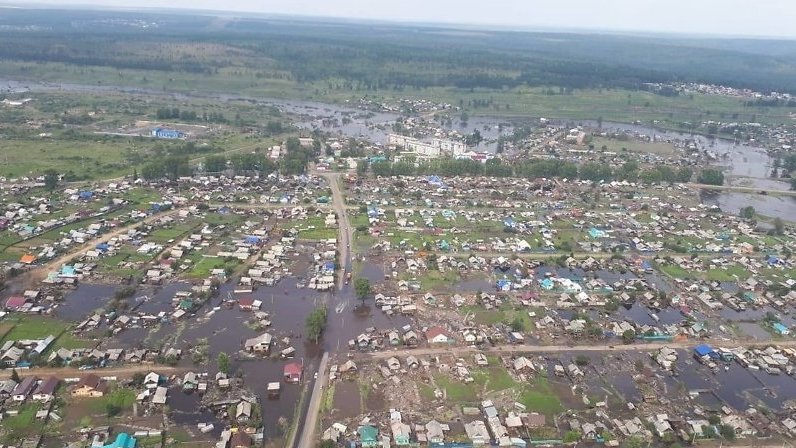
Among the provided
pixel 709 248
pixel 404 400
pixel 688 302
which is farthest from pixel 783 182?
pixel 404 400

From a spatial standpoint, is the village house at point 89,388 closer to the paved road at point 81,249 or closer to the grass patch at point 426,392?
the paved road at point 81,249

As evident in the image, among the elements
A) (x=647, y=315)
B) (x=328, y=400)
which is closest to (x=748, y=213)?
(x=647, y=315)

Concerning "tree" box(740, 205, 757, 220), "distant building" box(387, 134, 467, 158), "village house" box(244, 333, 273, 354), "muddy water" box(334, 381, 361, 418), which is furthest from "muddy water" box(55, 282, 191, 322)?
"tree" box(740, 205, 757, 220)

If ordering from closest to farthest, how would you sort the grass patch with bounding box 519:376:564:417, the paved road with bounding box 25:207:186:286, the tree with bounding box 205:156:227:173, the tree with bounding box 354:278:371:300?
the grass patch with bounding box 519:376:564:417
the tree with bounding box 354:278:371:300
the paved road with bounding box 25:207:186:286
the tree with bounding box 205:156:227:173

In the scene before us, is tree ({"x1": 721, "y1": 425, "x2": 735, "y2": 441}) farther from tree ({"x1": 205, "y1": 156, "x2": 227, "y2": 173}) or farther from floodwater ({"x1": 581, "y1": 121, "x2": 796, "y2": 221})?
tree ({"x1": 205, "y1": 156, "x2": 227, "y2": 173})

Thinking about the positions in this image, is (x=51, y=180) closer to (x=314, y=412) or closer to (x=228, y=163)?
(x=228, y=163)

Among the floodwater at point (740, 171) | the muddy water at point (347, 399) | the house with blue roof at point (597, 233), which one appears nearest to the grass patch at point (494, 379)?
the muddy water at point (347, 399)
